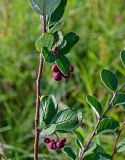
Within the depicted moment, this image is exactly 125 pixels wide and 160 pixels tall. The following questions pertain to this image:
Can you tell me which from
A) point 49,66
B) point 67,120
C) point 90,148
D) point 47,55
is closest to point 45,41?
point 47,55

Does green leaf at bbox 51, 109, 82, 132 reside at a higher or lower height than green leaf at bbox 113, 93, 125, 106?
higher

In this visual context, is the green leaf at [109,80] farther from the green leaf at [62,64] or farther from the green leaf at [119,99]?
the green leaf at [62,64]

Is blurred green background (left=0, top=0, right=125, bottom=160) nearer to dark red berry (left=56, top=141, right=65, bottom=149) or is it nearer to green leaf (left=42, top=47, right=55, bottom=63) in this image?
dark red berry (left=56, top=141, right=65, bottom=149)

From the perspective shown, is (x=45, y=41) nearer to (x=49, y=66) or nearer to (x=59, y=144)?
(x=59, y=144)

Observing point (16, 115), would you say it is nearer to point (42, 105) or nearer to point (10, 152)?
point (10, 152)

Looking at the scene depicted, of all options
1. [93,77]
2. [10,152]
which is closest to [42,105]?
[10,152]

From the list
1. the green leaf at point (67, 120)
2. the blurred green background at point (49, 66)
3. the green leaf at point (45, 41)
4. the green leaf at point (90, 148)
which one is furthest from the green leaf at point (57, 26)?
the blurred green background at point (49, 66)

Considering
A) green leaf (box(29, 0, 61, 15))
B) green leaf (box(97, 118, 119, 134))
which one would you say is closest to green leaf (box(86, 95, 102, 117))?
green leaf (box(97, 118, 119, 134))
